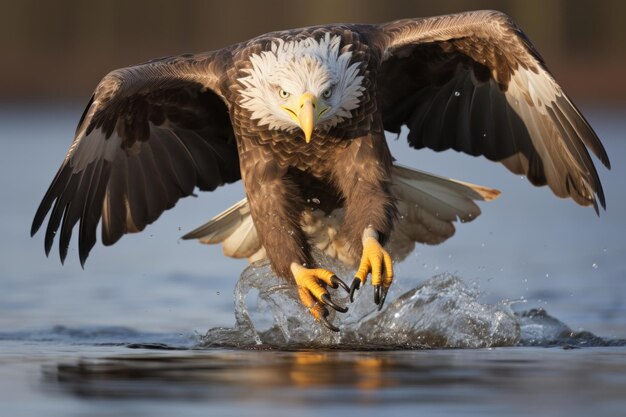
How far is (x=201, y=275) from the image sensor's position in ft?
39.4

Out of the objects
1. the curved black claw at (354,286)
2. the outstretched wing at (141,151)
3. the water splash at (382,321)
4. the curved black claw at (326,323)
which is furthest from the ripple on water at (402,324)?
the outstretched wing at (141,151)

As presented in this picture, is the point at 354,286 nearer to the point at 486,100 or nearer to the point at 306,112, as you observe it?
the point at 306,112

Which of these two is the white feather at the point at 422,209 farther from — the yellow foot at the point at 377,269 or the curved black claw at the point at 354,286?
the curved black claw at the point at 354,286

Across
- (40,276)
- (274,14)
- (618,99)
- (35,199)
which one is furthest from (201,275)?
(274,14)

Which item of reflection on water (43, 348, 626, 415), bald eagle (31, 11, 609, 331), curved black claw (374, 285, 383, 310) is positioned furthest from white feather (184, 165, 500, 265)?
reflection on water (43, 348, 626, 415)

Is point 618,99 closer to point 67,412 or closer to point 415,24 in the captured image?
point 415,24

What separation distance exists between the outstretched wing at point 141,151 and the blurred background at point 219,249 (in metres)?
0.68

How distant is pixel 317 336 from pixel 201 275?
9.46ft

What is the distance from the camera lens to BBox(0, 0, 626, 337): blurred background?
10.7 metres

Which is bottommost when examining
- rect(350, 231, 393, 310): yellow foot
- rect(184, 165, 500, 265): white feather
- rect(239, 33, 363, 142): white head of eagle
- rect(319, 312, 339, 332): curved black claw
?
rect(319, 312, 339, 332): curved black claw

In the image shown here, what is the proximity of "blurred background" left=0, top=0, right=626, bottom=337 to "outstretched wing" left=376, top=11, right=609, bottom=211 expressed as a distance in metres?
0.93

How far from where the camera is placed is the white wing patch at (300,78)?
8.67 m

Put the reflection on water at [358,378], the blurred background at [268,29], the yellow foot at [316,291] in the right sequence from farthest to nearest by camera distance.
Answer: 1. the blurred background at [268,29]
2. the yellow foot at [316,291]
3. the reflection on water at [358,378]

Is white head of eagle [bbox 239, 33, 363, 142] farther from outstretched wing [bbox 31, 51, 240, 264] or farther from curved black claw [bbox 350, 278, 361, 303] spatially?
curved black claw [bbox 350, 278, 361, 303]
